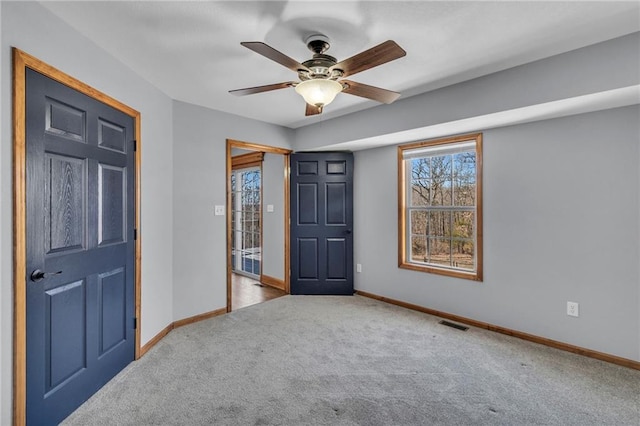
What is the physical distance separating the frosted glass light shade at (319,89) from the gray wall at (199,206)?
1886 mm

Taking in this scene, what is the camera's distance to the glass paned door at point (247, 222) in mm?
5789

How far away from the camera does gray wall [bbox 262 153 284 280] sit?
5.09 m

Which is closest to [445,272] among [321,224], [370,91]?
[321,224]

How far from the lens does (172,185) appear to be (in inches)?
133

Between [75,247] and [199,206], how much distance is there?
5.19 ft

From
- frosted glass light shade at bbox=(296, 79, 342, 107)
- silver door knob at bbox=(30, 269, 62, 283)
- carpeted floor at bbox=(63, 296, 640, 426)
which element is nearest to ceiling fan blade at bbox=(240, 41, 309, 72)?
frosted glass light shade at bbox=(296, 79, 342, 107)

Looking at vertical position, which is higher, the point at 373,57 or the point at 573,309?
the point at 373,57

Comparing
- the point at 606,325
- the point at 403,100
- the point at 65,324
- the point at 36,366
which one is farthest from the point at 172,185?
the point at 606,325

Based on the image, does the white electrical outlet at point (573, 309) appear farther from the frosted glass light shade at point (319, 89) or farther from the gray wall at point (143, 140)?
the gray wall at point (143, 140)

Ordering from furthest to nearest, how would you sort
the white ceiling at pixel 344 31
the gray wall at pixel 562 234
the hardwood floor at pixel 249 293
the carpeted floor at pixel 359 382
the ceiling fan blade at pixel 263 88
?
the hardwood floor at pixel 249 293
the gray wall at pixel 562 234
the ceiling fan blade at pixel 263 88
the carpeted floor at pixel 359 382
the white ceiling at pixel 344 31

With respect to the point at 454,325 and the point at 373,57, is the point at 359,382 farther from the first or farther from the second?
the point at 373,57

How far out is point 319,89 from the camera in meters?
2.12

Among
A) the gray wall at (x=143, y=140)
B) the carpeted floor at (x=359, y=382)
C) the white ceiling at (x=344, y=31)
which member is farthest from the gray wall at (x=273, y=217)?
the white ceiling at (x=344, y=31)

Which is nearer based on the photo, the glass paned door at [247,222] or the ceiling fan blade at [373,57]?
the ceiling fan blade at [373,57]
